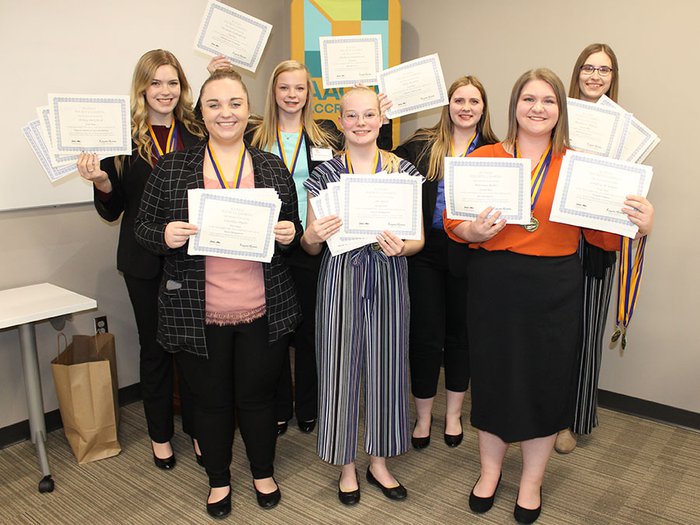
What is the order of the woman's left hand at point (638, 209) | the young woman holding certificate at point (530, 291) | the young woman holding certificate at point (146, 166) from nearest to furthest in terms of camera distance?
the woman's left hand at point (638, 209)
the young woman holding certificate at point (530, 291)
the young woman holding certificate at point (146, 166)

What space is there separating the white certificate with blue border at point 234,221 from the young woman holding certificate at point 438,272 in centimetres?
84

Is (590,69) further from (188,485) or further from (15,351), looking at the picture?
(15,351)

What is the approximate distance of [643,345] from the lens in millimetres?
3506

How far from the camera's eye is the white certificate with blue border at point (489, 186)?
207cm

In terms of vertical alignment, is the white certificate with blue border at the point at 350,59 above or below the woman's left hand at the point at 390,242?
above

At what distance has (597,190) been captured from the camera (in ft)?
6.79

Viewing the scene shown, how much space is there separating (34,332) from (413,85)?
2.10 m

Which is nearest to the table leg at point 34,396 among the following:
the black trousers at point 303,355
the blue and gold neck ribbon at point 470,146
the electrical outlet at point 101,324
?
the electrical outlet at point 101,324

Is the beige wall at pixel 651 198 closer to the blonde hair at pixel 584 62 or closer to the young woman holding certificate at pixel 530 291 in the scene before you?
the blonde hair at pixel 584 62

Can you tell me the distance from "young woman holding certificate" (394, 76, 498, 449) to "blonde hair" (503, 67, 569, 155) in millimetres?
585

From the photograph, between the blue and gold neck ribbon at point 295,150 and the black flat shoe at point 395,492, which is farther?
the blue and gold neck ribbon at point 295,150

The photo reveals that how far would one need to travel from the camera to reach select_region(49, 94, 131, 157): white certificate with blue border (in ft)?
7.90

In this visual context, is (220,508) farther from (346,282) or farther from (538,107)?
(538,107)

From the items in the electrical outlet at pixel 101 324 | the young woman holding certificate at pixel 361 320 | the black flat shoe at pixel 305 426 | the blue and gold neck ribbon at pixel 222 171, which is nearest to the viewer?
the blue and gold neck ribbon at pixel 222 171
